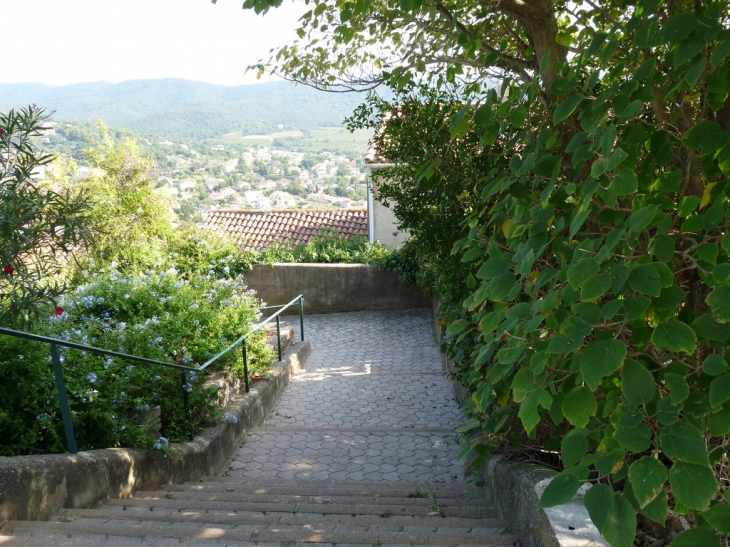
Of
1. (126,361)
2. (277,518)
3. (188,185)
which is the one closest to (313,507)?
(277,518)

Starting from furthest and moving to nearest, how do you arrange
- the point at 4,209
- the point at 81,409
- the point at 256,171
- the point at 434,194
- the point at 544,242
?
the point at 256,171
the point at 434,194
the point at 81,409
the point at 4,209
the point at 544,242

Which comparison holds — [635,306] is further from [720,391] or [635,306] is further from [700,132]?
[700,132]

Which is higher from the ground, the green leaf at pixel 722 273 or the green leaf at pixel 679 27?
the green leaf at pixel 679 27

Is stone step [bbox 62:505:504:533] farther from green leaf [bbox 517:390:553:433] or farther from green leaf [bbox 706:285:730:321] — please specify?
green leaf [bbox 706:285:730:321]

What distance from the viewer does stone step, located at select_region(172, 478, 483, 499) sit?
4719mm

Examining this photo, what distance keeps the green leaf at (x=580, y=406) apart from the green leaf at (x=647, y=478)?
0.61ft

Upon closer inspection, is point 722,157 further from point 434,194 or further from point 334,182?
point 334,182

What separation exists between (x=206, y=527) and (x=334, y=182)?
39020 millimetres

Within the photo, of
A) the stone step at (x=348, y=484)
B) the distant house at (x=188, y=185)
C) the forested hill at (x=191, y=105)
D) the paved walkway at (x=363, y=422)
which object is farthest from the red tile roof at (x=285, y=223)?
the forested hill at (x=191, y=105)

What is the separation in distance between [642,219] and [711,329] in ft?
1.18

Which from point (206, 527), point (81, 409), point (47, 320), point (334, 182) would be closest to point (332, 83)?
point (47, 320)

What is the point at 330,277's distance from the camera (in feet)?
47.3

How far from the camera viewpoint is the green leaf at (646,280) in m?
1.43

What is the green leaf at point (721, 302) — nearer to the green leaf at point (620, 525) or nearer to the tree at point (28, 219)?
the green leaf at point (620, 525)
